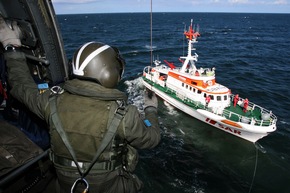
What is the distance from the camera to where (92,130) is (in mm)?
2295

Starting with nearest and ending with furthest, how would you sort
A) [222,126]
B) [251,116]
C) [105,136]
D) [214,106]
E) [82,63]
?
1. [105,136]
2. [82,63]
3. [251,116]
4. [222,126]
5. [214,106]

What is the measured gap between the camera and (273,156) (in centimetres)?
1557

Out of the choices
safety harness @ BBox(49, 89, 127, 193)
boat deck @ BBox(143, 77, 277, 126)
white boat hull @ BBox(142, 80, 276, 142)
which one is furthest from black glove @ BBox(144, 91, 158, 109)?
white boat hull @ BBox(142, 80, 276, 142)

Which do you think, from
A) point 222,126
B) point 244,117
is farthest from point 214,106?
point 244,117

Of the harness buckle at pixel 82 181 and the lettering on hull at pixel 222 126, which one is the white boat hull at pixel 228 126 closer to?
the lettering on hull at pixel 222 126

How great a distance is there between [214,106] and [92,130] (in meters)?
17.4

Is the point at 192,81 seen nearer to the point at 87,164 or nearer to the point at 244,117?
the point at 244,117

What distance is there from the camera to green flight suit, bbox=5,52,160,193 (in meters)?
2.31

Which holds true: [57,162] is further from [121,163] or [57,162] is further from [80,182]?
[121,163]

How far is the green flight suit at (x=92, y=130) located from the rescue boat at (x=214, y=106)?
45.1ft

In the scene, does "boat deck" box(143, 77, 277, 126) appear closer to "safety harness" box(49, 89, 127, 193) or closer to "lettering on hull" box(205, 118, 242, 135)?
"lettering on hull" box(205, 118, 242, 135)

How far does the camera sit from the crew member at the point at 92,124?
7.58ft

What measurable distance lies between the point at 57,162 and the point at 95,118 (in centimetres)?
76

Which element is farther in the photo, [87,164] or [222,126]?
[222,126]
